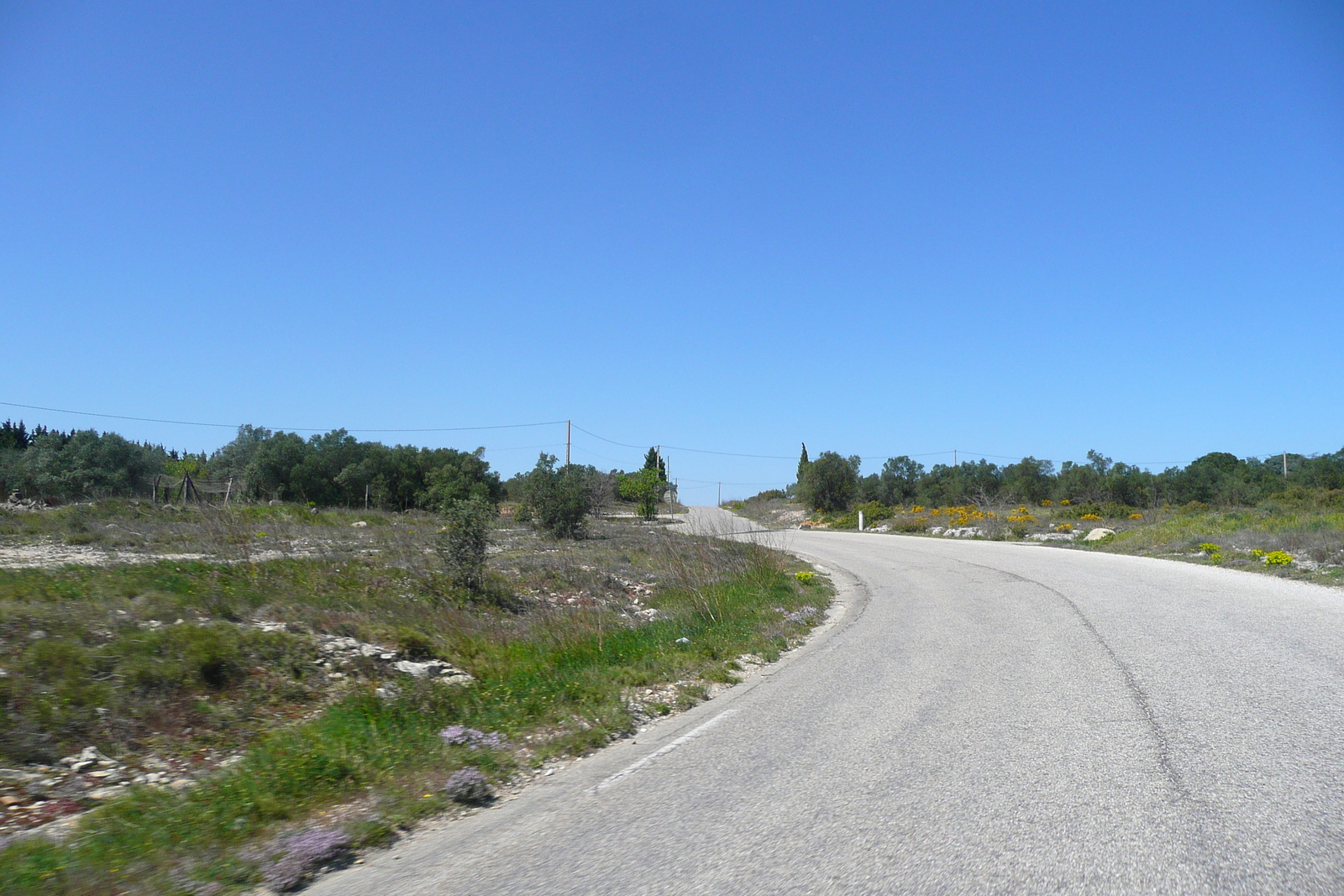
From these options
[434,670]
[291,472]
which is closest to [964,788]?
[434,670]

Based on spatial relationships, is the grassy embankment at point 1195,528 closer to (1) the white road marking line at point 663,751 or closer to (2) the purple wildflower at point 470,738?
(1) the white road marking line at point 663,751

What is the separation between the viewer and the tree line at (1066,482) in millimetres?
54812

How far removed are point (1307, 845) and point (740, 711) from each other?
4617mm

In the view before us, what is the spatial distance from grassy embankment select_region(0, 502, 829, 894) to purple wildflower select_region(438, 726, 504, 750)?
0.13 m

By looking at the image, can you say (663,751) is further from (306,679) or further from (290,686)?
(306,679)

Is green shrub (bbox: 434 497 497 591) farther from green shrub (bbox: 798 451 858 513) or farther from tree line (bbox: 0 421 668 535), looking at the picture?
green shrub (bbox: 798 451 858 513)

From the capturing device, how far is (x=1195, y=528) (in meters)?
28.1

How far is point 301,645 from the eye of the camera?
9719mm

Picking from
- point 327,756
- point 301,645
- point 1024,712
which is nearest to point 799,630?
point 1024,712

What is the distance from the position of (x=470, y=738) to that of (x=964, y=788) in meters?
4.15

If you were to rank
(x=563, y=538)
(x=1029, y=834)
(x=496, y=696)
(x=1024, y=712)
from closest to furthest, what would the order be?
(x=1029, y=834) < (x=1024, y=712) < (x=496, y=696) < (x=563, y=538)

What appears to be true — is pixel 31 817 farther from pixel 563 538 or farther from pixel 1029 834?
pixel 563 538

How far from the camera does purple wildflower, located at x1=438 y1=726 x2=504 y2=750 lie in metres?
6.82

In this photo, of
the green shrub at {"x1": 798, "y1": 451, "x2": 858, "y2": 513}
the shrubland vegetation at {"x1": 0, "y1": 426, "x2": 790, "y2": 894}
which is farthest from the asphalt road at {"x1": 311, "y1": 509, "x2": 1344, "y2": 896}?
the green shrub at {"x1": 798, "y1": 451, "x2": 858, "y2": 513}
